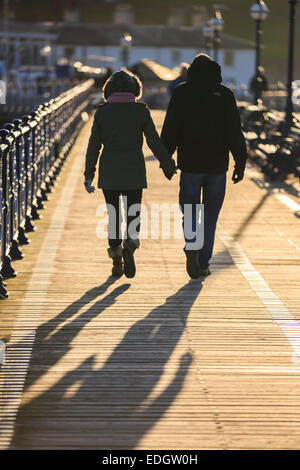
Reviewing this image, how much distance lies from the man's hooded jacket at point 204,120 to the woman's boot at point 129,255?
0.77m

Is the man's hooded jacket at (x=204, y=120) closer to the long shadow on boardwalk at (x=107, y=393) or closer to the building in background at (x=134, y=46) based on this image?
the long shadow on boardwalk at (x=107, y=393)

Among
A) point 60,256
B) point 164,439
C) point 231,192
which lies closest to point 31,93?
point 231,192

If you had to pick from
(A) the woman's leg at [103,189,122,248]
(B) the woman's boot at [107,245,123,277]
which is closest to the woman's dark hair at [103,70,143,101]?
(A) the woman's leg at [103,189,122,248]

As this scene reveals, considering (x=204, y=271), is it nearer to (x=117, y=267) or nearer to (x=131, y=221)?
(x=117, y=267)

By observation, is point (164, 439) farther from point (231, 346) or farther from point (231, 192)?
point (231, 192)

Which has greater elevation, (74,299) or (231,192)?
(74,299)

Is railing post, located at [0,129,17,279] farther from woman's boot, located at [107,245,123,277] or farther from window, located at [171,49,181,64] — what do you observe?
window, located at [171,49,181,64]

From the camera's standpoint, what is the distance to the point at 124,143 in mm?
9586

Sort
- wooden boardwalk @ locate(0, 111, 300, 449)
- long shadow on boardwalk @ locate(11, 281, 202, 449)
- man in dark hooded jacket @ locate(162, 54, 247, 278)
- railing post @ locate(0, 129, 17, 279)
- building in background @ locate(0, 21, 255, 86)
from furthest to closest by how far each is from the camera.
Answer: building in background @ locate(0, 21, 255, 86) → man in dark hooded jacket @ locate(162, 54, 247, 278) → railing post @ locate(0, 129, 17, 279) → wooden boardwalk @ locate(0, 111, 300, 449) → long shadow on boardwalk @ locate(11, 281, 202, 449)

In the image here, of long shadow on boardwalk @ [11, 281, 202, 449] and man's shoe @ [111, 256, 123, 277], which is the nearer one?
long shadow on boardwalk @ [11, 281, 202, 449]

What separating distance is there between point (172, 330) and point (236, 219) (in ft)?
20.6

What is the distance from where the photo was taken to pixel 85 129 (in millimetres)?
35531

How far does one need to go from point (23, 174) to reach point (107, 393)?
19.4 ft

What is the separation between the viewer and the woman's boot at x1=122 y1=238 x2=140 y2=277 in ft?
32.2
